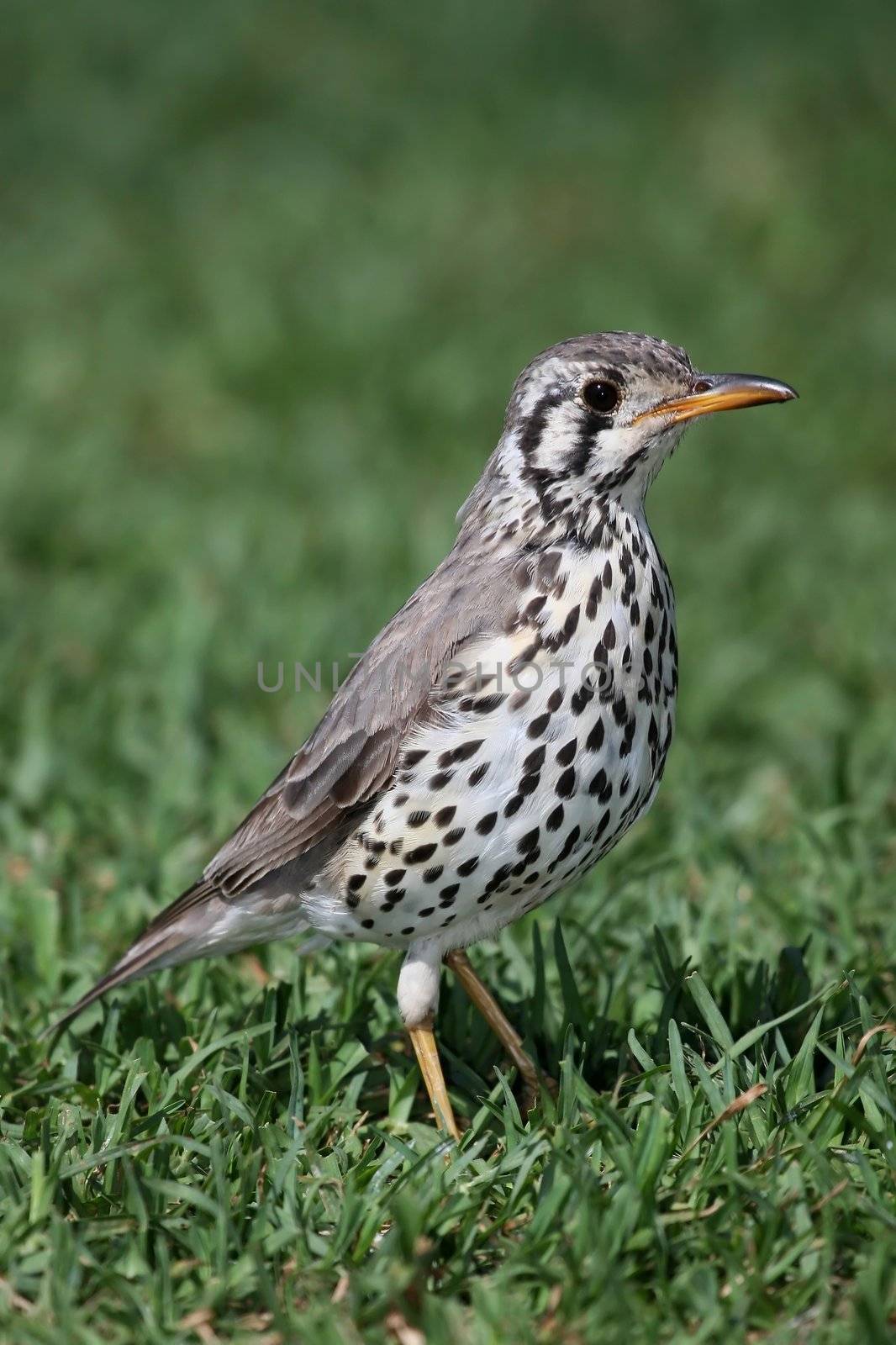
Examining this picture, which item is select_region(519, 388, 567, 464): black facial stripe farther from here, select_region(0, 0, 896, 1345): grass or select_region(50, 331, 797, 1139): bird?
select_region(0, 0, 896, 1345): grass

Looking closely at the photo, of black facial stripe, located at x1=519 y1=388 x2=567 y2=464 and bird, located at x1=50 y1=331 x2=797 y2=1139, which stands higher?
black facial stripe, located at x1=519 y1=388 x2=567 y2=464

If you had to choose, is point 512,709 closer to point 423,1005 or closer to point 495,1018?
point 423,1005

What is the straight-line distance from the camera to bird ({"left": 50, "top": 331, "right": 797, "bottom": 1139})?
411 centimetres

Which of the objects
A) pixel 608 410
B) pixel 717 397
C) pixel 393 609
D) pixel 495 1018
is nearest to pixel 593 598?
pixel 608 410

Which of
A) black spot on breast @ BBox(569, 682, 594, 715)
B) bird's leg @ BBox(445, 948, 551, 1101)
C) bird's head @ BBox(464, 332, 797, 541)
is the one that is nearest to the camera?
black spot on breast @ BBox(569, 682, 594, 715)

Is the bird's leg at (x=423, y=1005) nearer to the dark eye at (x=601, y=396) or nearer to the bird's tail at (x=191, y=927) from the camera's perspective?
the bird's tail at (x=191, y=927)

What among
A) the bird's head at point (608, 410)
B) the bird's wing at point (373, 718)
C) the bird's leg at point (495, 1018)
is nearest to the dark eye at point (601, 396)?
the bird's head at point (608, 410)

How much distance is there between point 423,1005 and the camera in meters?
4.43

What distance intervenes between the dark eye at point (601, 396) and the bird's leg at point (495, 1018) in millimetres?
1515

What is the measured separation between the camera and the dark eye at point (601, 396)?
433cm

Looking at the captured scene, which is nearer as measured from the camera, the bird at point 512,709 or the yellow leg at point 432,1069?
the bird at point 512,709

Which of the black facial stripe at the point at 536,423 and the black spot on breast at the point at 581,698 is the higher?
the black facial stripe at the point at 536,423

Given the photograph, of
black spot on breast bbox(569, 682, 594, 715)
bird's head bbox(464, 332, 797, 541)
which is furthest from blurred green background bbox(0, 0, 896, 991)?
bird's head bbox(464, 332, 797, 541)

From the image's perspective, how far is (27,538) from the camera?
346 inches
